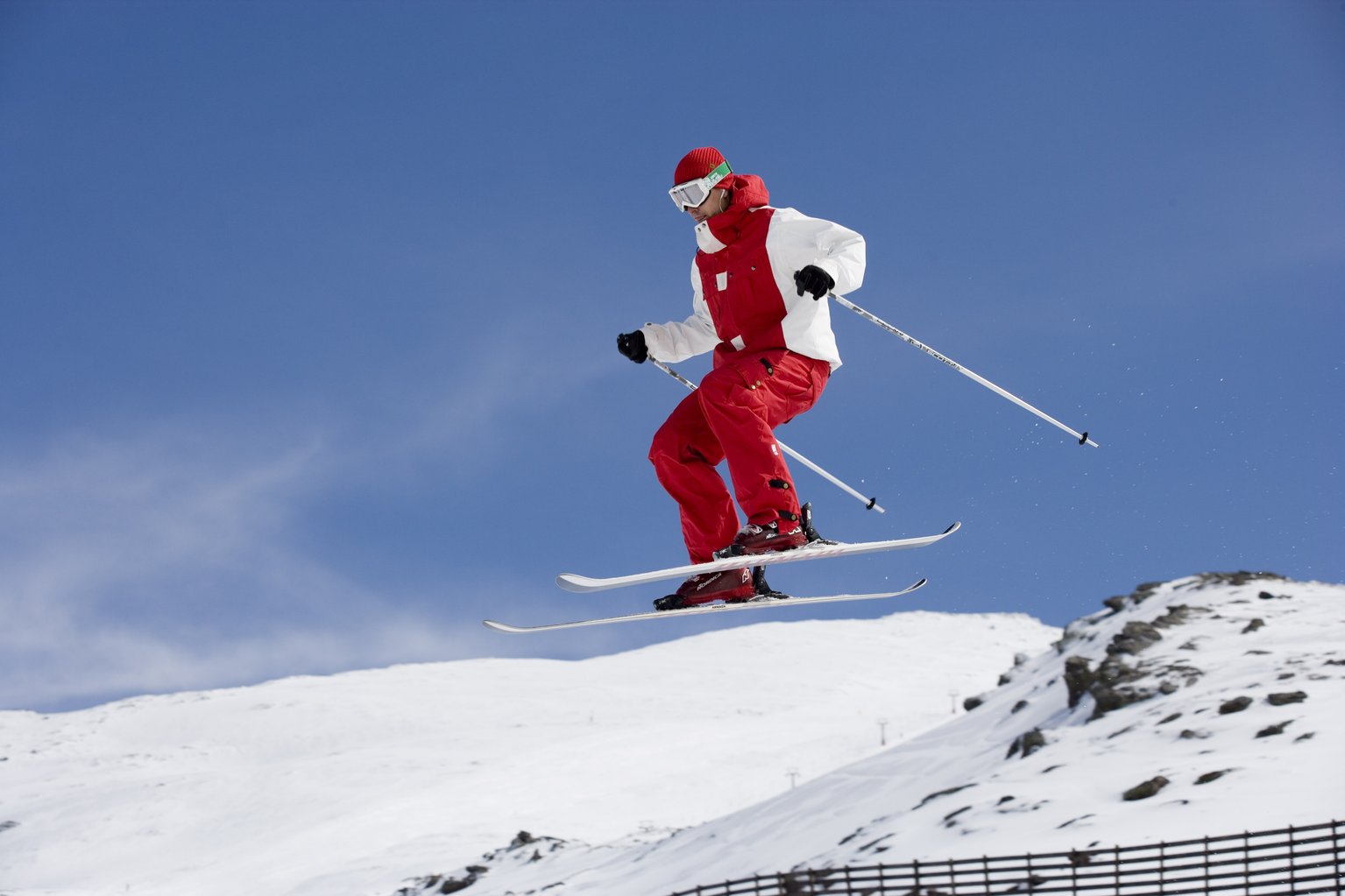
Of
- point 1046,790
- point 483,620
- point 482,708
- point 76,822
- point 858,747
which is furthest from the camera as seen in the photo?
point 482,708

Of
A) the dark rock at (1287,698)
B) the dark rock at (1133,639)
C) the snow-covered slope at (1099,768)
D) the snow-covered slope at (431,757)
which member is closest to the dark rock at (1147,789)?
the snow-covered slope at (1099,768)

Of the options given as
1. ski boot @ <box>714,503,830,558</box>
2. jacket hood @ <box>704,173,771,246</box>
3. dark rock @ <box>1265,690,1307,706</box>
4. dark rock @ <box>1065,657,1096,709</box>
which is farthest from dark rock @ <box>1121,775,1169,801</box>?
jacket hood @ <box>704,173,771,246</box>

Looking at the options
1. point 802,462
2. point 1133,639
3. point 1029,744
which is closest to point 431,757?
point 1133,639

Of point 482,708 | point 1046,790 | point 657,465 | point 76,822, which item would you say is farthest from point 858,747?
point 657,465

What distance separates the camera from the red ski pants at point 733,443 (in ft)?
23.4

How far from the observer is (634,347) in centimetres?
795

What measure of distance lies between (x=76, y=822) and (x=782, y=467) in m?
35.6

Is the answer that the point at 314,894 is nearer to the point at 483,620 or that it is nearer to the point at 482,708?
the point at 482,708

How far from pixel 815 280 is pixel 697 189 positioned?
37.9 inches

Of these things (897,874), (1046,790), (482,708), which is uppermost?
(482,708)

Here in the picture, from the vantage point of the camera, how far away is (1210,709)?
24.0m

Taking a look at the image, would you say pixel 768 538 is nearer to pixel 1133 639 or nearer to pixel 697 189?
pixel 697 189

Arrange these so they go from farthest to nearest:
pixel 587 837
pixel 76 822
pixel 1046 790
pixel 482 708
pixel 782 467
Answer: pixel 482 708 < pixel 76 822 < pixel 587 837 < pixel 1046 790 < pixel 782 467

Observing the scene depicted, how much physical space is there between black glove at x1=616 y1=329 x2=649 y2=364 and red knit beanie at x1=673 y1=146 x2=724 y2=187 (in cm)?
103
